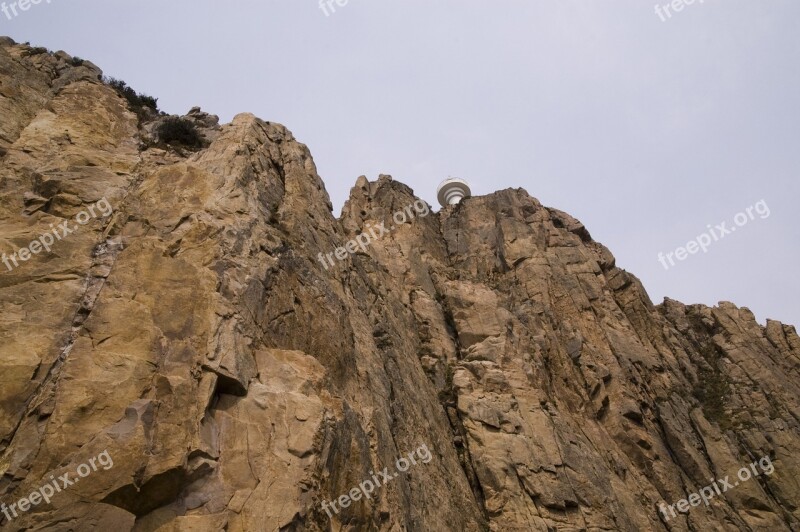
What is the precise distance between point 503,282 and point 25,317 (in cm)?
2794

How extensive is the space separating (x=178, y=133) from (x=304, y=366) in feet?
44.5

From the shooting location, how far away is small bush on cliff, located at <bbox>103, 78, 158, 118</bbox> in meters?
24.2

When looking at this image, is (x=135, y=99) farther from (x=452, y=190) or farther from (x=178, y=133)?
(x=452, y=190)

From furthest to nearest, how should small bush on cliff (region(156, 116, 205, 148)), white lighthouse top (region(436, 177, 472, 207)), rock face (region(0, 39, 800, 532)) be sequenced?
white lighthouse top (region(436, 177, 472, 207)), small bush on cliff (region(156, 116, 205, 148)), rock face (region(0, 39, 800, 532))

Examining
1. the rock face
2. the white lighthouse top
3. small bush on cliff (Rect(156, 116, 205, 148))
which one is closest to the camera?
the rock face

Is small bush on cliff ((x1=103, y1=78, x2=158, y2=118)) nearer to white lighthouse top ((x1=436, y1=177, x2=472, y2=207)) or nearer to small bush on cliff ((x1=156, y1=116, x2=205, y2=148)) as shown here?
small bush on cliff ((x1=156, y1=116, x2=205, y2=148))

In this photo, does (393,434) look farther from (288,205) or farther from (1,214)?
(1,214)

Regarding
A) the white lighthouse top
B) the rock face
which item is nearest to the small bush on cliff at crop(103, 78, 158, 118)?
the rock face

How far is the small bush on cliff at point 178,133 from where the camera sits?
73.0 feet

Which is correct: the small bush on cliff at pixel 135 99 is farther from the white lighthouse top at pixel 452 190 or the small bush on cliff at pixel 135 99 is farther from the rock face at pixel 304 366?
the white lighthouse top at pixel 452 190

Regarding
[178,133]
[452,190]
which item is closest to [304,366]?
[178,133]

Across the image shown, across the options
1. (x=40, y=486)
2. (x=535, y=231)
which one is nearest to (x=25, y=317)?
(x=40, y=486)

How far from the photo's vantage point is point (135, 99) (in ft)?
84.4

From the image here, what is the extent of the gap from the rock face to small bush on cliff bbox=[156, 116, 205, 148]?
96 cm
